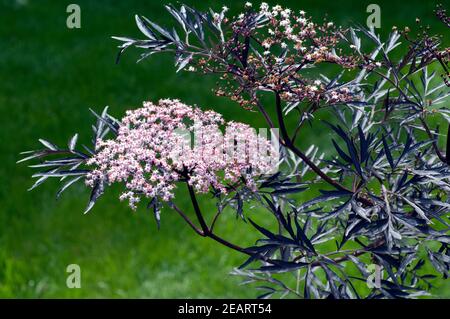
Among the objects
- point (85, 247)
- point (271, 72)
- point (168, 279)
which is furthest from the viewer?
point (85, 247)

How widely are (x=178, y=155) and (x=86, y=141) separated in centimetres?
408

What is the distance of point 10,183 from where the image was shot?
5.38 m

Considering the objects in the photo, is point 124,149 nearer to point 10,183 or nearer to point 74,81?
point 10,183

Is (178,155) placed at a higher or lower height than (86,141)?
lower

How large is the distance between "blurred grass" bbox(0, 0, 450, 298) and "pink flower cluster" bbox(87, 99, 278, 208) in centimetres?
248

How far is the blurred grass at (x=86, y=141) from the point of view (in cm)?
447

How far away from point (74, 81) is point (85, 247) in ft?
7.72

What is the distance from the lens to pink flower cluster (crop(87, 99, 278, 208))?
1.80 metres

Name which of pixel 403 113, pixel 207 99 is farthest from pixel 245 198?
pixel 207 99

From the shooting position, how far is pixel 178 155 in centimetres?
183

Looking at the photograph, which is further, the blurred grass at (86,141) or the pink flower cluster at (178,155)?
the blurred grass at (86,141)

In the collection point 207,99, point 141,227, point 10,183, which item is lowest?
point 141,227

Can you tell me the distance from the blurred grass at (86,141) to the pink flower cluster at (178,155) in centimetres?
248

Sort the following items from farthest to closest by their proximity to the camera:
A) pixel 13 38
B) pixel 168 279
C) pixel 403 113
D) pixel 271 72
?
pixel 13 38, pixel 168 279, pixel 403 113, pixel 271 72
